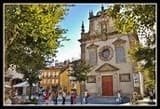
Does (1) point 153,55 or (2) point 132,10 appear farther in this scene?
(2) point 132,10

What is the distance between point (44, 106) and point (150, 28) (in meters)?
1.10

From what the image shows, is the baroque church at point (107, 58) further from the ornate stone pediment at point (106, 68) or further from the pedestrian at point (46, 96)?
the pedestrian at point (46, 96)

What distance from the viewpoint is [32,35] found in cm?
352

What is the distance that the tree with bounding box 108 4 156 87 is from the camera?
323 centimetres

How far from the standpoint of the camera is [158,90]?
10.2 feet

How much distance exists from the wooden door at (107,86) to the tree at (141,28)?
265 millimetres

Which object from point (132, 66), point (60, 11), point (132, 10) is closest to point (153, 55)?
point (132, 66)

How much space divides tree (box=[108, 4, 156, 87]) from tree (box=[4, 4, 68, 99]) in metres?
0.49

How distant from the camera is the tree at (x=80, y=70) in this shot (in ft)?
11.1

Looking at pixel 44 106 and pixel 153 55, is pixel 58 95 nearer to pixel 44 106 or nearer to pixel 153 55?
pixel 44 106

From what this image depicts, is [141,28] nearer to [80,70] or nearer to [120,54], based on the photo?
[120,54]

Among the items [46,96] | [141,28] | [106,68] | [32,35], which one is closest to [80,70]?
[106,68]

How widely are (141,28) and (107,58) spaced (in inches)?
16.1

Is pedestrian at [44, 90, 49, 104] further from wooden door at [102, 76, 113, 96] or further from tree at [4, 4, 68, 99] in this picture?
wooden door at [102, 76, 113, 96]
